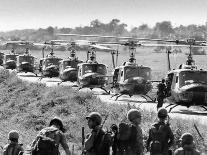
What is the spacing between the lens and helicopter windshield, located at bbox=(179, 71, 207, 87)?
19.9 m

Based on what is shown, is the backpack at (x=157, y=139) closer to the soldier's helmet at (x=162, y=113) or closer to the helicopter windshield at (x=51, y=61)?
the soldier's helmet at (x=162, y=113)

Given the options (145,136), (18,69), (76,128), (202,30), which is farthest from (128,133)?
(202,30)

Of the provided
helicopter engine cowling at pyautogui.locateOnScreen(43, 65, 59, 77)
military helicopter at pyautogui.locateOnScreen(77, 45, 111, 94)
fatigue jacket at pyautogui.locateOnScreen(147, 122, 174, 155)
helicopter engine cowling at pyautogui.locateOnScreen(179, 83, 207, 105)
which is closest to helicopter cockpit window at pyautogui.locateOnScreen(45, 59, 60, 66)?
helicopter engine cowling at pyautogui.locateOnScreen(43, 65, 59, 77)

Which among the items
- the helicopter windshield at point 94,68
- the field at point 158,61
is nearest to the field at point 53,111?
the helicopter windshield at point 94,68

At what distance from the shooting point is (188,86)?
19.3 metres

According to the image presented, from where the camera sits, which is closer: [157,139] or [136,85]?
[157,139]

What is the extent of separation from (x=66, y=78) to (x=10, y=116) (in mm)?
9740

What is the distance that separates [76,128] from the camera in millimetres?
16250

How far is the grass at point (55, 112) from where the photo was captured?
14430 mm

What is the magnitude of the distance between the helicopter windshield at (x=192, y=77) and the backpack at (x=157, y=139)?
11.0 m

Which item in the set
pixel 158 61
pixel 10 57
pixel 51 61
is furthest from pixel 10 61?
pixel 158 61

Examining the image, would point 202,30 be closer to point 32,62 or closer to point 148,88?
point 32,62

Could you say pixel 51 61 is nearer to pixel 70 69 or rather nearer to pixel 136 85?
pixel 70 69

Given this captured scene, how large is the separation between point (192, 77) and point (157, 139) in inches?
446
